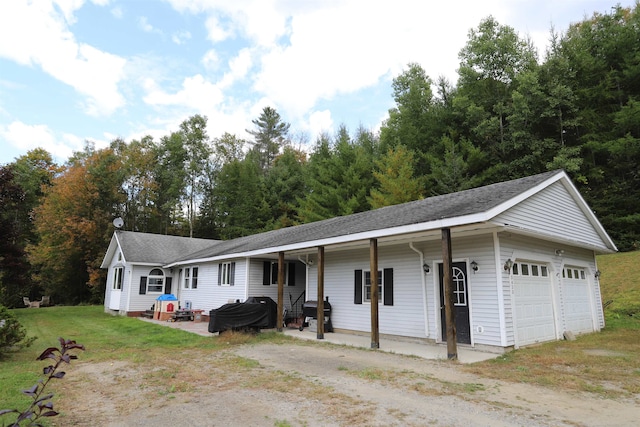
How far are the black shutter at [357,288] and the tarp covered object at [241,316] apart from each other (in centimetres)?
287

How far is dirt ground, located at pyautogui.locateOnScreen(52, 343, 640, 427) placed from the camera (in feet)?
13.6

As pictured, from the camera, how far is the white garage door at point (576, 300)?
10.6 meters

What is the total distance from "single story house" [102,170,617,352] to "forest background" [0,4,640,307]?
376 inches

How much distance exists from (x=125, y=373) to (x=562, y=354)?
27.8 ft

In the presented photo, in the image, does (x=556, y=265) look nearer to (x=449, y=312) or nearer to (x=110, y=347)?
(x=449, y=312)

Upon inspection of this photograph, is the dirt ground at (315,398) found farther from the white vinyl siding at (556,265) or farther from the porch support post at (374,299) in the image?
the white vinyl siding at (556,265)

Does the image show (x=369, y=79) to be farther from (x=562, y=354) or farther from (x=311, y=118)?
(x=311, y=118)

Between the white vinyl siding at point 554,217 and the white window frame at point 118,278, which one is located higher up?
the white vinyl siding at point 554,217

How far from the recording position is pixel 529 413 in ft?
14.1

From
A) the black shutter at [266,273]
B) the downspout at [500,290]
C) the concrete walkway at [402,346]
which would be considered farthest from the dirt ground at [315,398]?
the black shutter at [266,273]

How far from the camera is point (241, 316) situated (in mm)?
11445

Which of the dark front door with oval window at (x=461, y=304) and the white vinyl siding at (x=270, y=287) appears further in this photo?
the white vinyl siding at (x=270, y=287)

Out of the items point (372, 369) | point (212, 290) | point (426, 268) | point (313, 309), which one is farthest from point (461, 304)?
point (212, 290)

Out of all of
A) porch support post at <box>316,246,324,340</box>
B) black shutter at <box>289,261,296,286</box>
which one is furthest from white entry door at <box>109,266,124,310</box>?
porch support post at <box>316,246,324,340</box>
